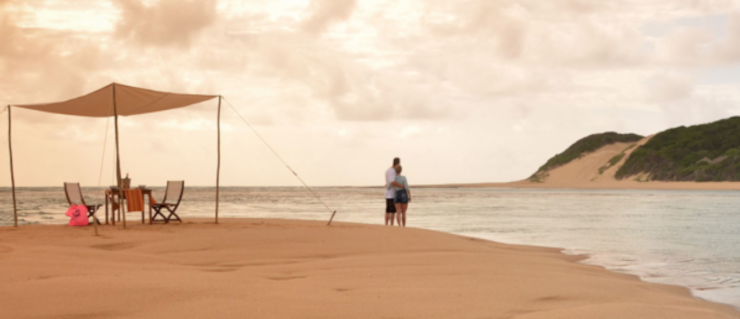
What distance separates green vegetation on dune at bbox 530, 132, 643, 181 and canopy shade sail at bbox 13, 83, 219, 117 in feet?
217

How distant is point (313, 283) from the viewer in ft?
16.8

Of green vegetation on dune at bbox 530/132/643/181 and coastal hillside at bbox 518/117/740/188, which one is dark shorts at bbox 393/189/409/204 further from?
green vegetation on dune at bbox 530/132/643/181

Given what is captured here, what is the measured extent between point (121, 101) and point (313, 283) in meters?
7.59

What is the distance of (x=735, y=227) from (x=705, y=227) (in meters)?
0.60

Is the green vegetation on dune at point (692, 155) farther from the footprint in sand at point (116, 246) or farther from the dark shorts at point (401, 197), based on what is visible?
the footprint in sand at point (116, 246)

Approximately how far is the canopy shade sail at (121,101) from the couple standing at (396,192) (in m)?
3.56

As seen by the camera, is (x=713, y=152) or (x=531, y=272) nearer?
(x=531, y=272)

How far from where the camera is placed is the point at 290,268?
620 centimetres

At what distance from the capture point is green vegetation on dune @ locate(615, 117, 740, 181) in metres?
49.3

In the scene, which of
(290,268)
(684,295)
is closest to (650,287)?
(684,295)

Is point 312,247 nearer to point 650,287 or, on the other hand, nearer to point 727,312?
point 650,287

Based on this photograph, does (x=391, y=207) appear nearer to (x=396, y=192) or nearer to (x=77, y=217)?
(x=396, y=192)

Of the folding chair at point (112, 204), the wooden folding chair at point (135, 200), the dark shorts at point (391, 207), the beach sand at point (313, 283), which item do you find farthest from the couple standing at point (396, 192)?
the folding chair at point (112, 204)

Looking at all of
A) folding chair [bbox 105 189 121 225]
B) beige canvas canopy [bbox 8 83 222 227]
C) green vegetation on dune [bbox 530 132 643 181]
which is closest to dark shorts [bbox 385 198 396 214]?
beige canvas canopy [bbox 8 83 222 227]
